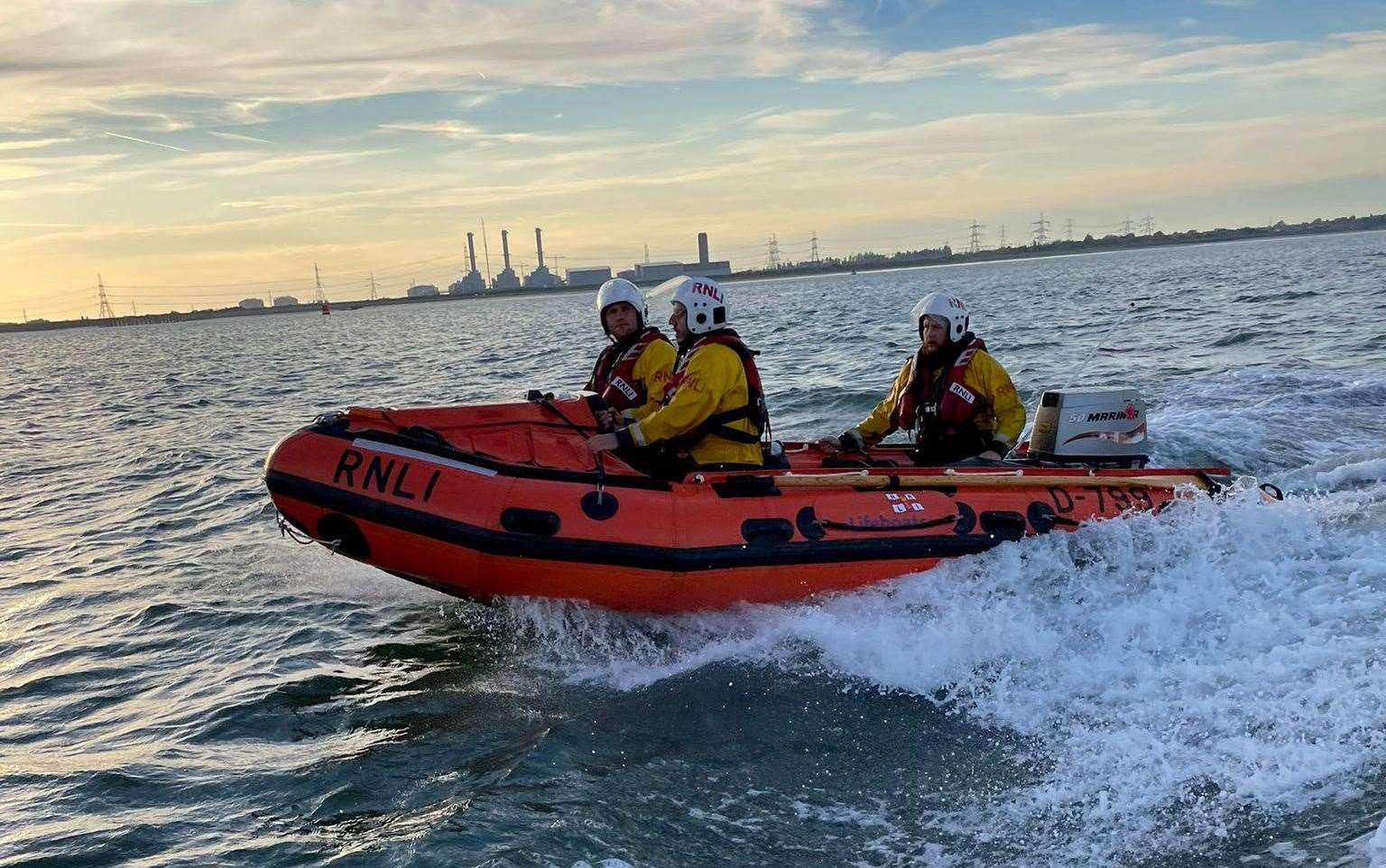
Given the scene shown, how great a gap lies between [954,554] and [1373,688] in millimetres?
2043

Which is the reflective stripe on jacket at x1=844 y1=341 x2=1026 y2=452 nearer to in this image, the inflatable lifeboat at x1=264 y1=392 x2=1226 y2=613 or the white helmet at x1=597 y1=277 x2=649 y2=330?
the inflatable lifeboat at x1=264 y1=392 x2=1226 y2=613

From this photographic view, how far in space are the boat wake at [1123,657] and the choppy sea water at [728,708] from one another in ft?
0.05

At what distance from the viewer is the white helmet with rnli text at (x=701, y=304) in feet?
18.4

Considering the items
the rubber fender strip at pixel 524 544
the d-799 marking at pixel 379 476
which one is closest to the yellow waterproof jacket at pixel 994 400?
the rubber fender strip at pixel 524 544

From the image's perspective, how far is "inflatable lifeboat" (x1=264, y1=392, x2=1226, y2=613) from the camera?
5.12 m

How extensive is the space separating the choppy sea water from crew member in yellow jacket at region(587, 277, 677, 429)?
143 cm

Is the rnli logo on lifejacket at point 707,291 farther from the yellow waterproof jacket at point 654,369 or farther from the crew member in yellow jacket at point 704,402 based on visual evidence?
the yellow waterproof jacket at point 654,369

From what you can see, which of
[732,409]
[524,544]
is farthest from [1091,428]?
[524,544]

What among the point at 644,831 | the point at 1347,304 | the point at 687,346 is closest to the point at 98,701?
the point at 644,831

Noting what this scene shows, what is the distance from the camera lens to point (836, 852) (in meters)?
3.33

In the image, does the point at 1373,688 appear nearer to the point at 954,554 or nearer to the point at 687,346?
the point at 954,554

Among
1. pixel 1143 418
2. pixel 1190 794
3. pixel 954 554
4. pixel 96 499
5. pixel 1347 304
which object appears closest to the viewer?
pixel 1190 794

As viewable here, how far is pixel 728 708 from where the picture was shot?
448 cm

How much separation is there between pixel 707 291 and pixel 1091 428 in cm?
259
